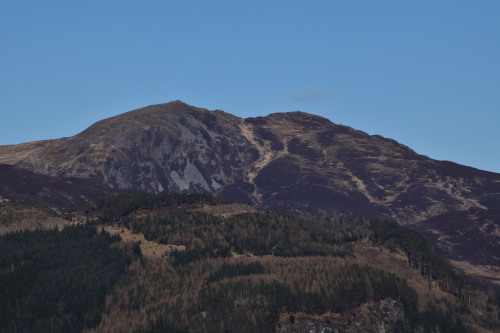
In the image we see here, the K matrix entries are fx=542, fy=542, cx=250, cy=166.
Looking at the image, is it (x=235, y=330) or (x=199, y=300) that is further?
(x=199, y=300)

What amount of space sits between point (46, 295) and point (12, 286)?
45.5 feet

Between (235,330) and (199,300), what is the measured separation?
21262 mm

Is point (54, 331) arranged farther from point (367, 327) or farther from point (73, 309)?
point (367, 327)

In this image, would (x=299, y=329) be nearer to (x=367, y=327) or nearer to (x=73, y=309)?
(x=367, y=327)

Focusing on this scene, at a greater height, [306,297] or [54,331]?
[306,297]

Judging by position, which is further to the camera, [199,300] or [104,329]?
[199,300]

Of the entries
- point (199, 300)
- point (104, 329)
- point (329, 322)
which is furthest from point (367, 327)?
point (104, 329)

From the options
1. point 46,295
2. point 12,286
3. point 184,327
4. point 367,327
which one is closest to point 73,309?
point 46,295

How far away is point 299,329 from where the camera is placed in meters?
191

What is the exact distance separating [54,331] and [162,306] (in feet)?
122

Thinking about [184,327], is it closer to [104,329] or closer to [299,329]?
[104,329]

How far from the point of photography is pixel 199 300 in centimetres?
19900

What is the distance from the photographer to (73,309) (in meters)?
197

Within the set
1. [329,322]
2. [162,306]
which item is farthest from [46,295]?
[329,322]
